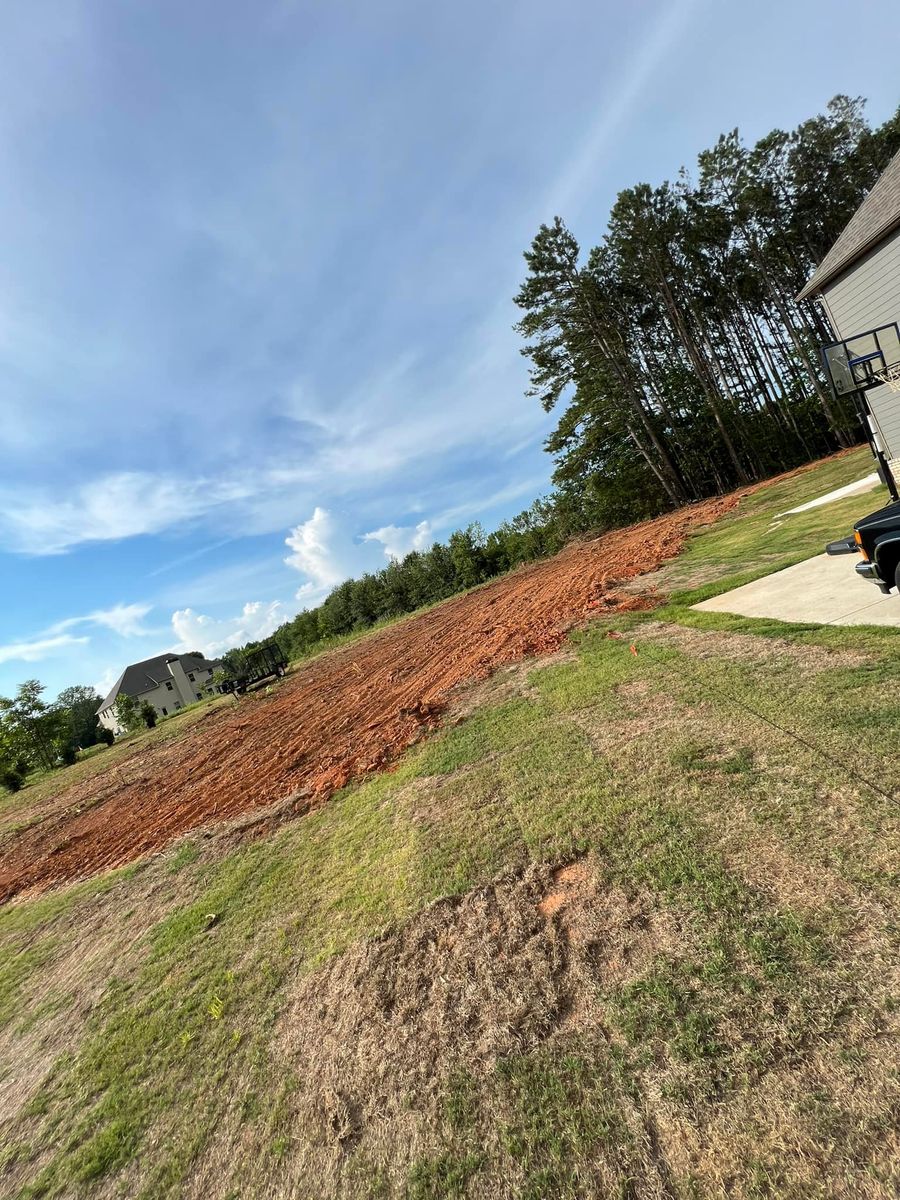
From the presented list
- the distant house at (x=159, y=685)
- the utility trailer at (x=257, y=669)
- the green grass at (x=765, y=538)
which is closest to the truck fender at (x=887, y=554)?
the green grass at (x=765, y=538)

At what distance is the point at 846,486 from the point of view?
35.7 ft

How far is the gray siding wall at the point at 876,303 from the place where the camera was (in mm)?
10031

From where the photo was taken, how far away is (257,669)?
22.7 meters

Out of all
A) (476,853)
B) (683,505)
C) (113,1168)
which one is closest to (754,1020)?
(476,853)

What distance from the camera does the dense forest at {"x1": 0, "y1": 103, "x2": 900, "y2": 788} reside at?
72.4 feet

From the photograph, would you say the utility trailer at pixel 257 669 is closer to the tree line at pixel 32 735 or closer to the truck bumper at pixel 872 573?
the tree line at pixel 32 735

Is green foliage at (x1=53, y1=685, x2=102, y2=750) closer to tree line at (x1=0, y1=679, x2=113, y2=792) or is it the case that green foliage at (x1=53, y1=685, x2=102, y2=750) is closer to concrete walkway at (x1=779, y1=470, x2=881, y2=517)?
tree line at (x1=0, y1=679, x2=113, y2=792)

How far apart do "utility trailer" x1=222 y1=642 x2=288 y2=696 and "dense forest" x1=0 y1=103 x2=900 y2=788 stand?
12.8 m

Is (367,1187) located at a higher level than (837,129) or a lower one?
lower

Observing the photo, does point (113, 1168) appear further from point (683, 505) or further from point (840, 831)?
point (683, 505)

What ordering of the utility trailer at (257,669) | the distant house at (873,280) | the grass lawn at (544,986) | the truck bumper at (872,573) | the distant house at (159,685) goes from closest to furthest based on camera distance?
the grass lawn at (544,986)
the truck bumper at (872,573)
the distant house at (873,280)
the utility trailer at (257,669)
the distant house at (159,685)

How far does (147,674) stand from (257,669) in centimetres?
4954

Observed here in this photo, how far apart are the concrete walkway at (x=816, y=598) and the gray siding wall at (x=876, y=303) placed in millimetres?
6460

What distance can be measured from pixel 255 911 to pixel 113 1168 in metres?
1.58
